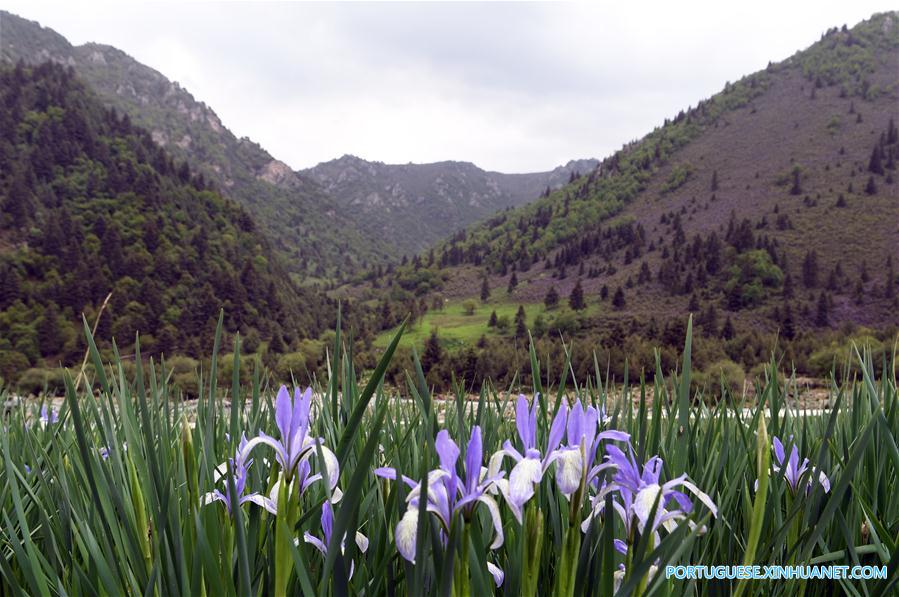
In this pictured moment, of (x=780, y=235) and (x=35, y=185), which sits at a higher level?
(x=35, y=185)

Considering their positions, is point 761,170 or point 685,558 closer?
point 685,558

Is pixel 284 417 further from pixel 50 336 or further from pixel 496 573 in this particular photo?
pixel 50 336

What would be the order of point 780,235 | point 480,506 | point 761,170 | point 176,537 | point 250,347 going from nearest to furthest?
1. point 176,537
2. point 480,506
3. point 250,347
4. point 780,235
5. point 761,170

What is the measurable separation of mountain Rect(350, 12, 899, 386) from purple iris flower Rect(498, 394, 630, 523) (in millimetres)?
22954

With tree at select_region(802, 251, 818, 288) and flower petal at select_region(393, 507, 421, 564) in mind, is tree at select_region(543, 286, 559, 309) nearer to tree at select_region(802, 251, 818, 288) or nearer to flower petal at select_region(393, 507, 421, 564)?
tree at select_region(802, 251, 818, 288)

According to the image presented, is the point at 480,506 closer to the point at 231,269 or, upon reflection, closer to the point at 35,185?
the point at 231,269

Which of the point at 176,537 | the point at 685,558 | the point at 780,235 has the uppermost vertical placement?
the point at 780,235

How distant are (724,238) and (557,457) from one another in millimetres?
66247

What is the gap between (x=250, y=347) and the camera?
41.3 meters

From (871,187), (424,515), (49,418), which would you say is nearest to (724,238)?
(871,187)

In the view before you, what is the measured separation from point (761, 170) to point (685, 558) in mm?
87569

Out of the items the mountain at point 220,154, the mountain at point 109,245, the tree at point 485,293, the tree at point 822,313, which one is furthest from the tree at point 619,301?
the mountain at point 220,154

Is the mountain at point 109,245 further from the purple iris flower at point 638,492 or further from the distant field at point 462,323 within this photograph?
the purple iris flower at point 638,492

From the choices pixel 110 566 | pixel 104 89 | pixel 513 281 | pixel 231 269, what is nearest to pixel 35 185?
pixel 231 269
